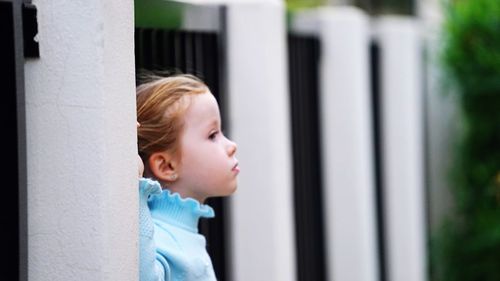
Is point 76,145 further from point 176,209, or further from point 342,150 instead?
point 342,150

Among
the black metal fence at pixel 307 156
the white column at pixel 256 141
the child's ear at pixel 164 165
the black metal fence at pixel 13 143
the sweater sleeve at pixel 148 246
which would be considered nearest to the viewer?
the black metal fence at pixel 13 143

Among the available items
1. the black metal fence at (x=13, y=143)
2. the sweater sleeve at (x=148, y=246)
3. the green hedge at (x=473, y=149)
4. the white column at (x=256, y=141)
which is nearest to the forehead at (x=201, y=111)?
the sweater sleeve at (x=148, y=246)

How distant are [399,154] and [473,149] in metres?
1.07

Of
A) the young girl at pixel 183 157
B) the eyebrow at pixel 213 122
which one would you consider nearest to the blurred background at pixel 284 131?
the young girl at pixel 183 157

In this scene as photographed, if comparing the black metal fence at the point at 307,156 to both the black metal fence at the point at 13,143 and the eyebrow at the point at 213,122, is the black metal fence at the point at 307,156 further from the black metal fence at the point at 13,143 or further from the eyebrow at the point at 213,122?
the black metal fence at the point at 13,143

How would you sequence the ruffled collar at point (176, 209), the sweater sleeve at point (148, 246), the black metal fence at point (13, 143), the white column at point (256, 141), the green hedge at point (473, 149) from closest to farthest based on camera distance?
the black metal fence at point (13, 143)
the sweater sleeve at point (148, 246)
the ruffled collar at point (176, 209)
the white column at point (256, 141)
the green hedge at point (473, 149)

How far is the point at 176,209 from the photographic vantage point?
2.68 meters

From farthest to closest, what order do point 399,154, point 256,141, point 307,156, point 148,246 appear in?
point 399,154
point 307,156
point 256,141
point 148,246

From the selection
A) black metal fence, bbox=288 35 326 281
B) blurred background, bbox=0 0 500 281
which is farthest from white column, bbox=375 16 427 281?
black metal fence, bbox=288 35 326 281

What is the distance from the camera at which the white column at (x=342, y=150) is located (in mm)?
5953

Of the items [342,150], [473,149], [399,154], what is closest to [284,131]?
[342,150]

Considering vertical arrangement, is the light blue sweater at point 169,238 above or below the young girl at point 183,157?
below

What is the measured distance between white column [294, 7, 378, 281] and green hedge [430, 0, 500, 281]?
1.91 metres

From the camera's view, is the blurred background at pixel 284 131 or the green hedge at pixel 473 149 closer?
the blurred background at pixel 284 131
